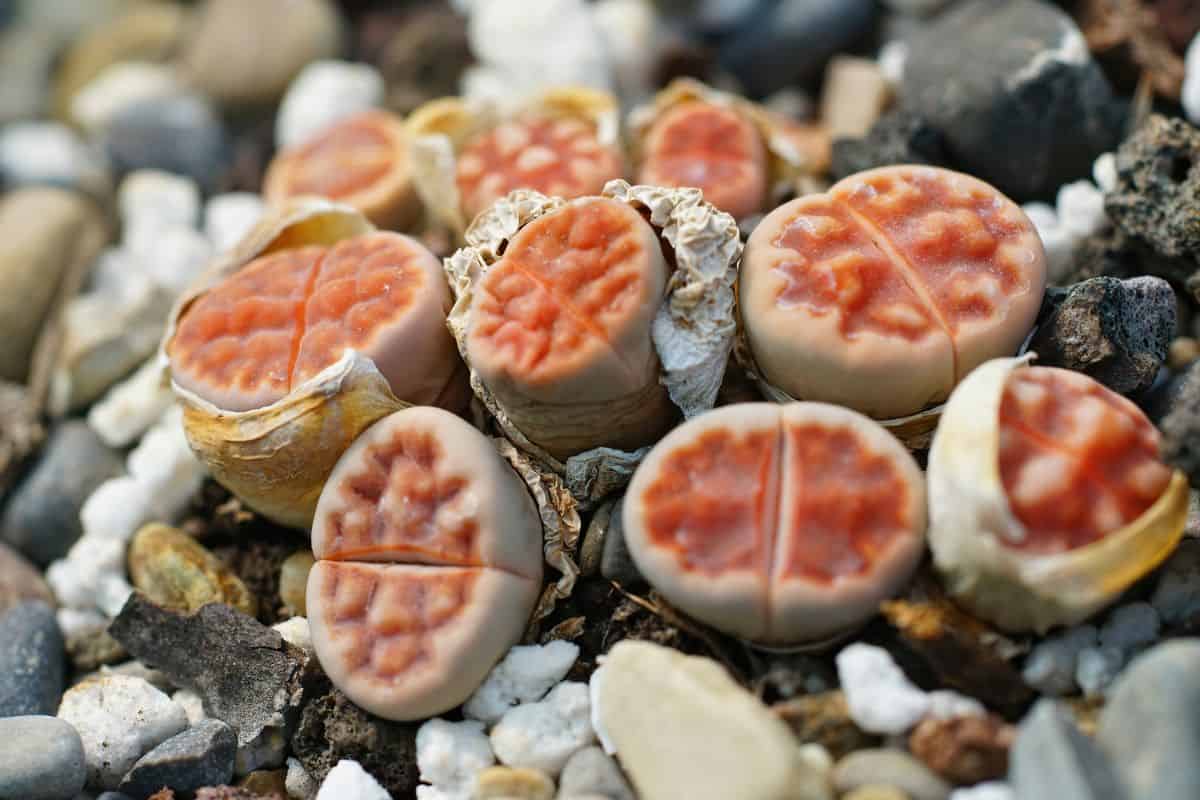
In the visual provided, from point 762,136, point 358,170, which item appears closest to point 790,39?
point 762,136

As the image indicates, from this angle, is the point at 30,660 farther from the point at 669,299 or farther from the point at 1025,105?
the point at 1025,105

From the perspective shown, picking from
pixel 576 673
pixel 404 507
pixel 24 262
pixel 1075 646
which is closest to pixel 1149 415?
pixel 1075 646

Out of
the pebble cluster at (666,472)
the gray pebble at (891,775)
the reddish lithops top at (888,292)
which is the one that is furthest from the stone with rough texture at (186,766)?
the reddish lithops top at (888,292)

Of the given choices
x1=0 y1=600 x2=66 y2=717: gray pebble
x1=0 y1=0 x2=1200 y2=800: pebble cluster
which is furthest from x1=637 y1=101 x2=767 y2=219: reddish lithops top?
x1=0 y1=600 x2=66 y2=717: gray pebble

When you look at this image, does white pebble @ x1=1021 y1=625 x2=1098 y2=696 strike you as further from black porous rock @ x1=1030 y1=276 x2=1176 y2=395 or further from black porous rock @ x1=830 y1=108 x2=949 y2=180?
black porous rock @ x1=830 y1=108 x2=949 y2=180

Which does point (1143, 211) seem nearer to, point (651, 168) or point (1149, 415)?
point (1149, 415)
